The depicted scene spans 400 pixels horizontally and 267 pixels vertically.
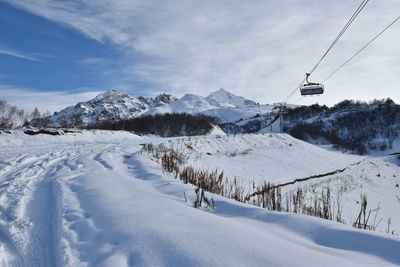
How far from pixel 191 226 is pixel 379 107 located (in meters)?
151

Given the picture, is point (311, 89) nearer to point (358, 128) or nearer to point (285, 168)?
point (285, 168)

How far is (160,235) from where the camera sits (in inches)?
110

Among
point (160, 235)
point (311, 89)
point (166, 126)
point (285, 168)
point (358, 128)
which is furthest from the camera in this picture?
point (358, 128)

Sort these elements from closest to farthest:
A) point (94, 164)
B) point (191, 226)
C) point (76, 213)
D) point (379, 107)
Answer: point (191, 226) → point (76, 213) → point (94, 164) → point (379, 107)

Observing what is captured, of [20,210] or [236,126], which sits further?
[236,126]

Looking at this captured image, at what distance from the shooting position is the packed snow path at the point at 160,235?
239cm

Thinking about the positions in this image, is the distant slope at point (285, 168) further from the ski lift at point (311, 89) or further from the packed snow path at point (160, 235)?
the packed snow path at point (160, 235)

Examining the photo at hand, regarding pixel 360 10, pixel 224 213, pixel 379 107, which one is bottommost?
pixel 224 213

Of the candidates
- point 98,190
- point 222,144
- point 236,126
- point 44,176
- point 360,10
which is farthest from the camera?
point 236,126

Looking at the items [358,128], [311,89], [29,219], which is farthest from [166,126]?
[358,128]

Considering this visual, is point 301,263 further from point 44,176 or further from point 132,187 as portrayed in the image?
point 44,176

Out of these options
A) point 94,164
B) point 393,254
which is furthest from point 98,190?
point 393,254

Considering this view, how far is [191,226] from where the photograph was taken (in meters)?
3.10

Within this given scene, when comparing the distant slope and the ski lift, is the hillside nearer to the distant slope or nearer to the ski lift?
the distant slope
